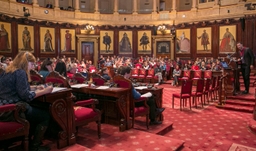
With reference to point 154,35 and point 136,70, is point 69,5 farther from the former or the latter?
point 136,70

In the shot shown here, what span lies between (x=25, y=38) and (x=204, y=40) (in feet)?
44.9

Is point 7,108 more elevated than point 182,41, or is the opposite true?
point 182,41

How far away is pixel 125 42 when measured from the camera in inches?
808

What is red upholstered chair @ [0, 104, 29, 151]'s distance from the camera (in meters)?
2.62

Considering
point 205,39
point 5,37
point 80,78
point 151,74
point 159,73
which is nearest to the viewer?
point 80,78

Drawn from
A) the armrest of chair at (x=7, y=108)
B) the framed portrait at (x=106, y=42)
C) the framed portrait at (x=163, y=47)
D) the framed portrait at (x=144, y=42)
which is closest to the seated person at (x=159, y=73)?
the framed portrait at (x=163, y=47)

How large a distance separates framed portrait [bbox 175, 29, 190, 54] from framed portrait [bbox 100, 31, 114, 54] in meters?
5.82

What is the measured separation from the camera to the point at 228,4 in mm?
16969

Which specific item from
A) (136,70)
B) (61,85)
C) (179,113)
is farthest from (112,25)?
(61,85)

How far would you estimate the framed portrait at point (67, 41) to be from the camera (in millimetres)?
18375

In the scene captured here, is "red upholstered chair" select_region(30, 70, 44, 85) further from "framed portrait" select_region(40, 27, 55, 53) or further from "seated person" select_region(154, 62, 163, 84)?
"framed portrait" select_region(40, 27, 55, 53)

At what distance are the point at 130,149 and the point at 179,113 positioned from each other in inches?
139

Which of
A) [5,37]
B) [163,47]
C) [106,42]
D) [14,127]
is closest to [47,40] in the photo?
[5,37]

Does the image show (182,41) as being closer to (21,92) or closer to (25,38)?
(25,38)
